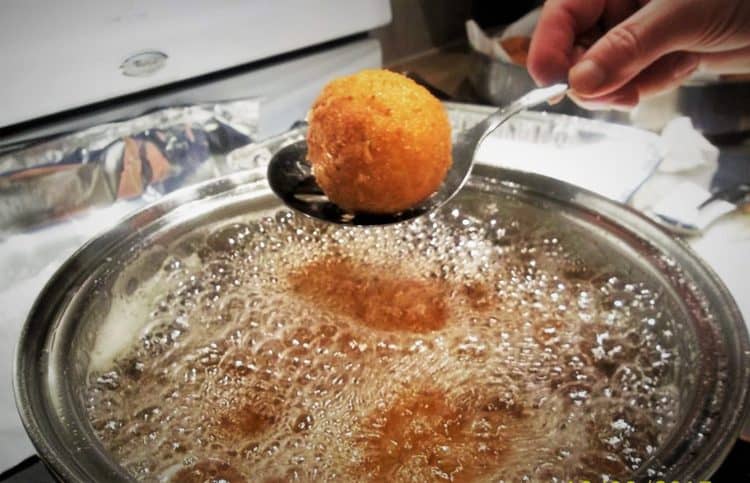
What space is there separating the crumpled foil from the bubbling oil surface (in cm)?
29

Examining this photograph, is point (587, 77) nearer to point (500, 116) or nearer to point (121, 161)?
point (500, 116)

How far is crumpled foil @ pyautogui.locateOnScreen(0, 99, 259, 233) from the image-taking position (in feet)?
2.86

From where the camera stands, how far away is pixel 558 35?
0.94 meters

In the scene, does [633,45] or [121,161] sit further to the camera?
[121,161]

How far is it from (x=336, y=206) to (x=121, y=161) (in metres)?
0.46

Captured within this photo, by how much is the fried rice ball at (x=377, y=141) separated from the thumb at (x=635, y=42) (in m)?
0.29

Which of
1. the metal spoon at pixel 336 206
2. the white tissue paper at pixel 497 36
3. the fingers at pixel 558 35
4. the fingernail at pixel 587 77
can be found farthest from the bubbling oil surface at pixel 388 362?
the white tissue paper at pixel 497 36

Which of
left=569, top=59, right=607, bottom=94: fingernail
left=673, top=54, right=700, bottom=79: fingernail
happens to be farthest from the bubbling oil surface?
left=673, top=54, right=700, bottom=79: fingernail

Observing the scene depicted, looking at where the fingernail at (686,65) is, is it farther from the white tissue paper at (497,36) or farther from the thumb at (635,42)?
the white tissue paper at (497,36)

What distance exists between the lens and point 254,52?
3.40ft

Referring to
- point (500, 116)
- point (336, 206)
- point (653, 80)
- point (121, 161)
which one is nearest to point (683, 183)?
point (653, 80)

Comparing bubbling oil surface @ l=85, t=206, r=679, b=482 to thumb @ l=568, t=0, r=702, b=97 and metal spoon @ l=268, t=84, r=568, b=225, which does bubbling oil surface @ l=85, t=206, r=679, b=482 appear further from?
thumb @ l=568, t=0, r=702, b=97

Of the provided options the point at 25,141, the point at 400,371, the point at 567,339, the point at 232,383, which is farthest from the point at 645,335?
the point at 25,141

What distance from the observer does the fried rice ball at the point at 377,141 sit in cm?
57
